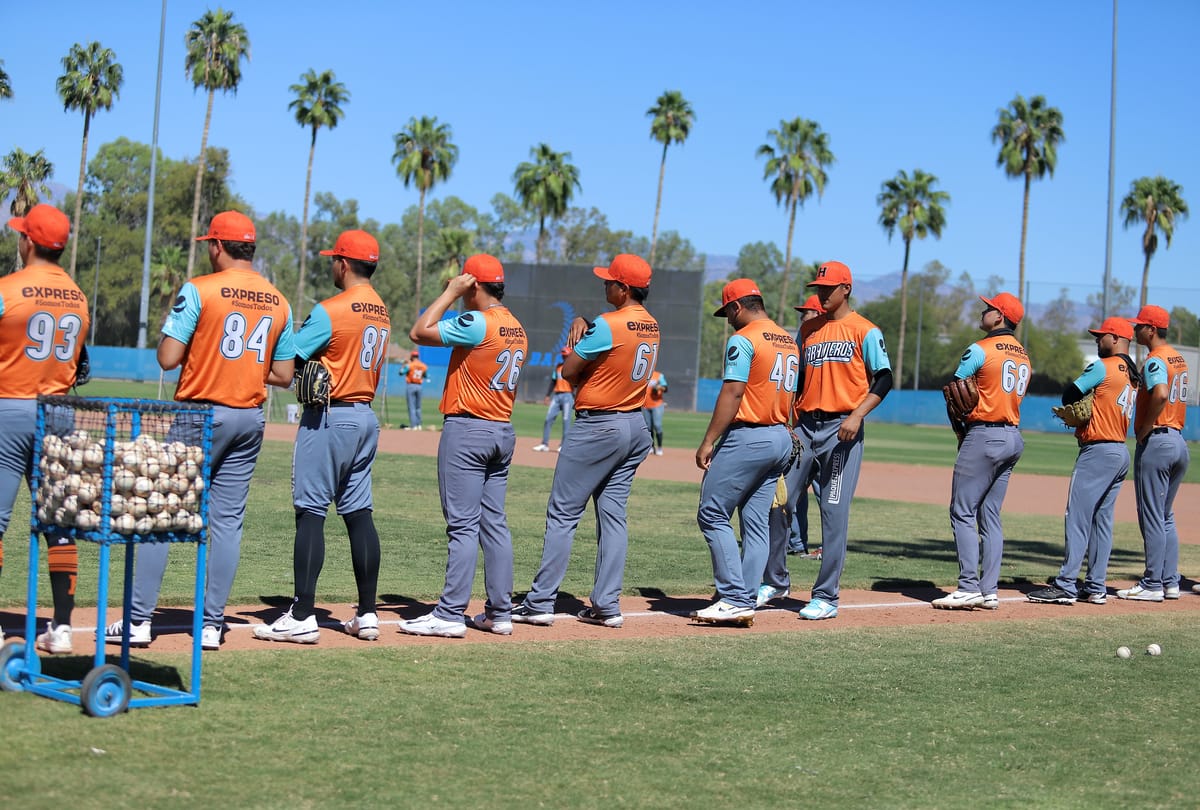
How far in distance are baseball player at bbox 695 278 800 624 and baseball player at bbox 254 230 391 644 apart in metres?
2.23

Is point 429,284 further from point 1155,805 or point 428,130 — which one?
point 1155,805

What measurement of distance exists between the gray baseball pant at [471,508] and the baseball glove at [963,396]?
142 inches

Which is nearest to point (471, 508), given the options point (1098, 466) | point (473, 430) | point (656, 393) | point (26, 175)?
point (473, 430)

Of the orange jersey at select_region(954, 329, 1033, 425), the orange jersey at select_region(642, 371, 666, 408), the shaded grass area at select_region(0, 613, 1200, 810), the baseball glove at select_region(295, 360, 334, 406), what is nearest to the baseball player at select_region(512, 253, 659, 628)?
the shaded grass area at select_region(0, 613, 1200, 810)

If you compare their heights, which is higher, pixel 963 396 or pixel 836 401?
Result: pixel 963 396

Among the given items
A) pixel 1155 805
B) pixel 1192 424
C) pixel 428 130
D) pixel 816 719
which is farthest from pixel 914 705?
pixel 428 130

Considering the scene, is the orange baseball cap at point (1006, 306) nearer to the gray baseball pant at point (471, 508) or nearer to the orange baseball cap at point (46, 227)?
the gray baseball pant at point (471, 508)

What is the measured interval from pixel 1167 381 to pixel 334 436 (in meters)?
6.70

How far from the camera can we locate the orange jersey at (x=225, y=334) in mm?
6547

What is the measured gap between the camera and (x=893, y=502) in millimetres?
18672

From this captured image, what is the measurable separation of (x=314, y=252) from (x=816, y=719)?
10822 cm

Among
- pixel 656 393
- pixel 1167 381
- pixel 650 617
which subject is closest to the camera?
pixel 650 617

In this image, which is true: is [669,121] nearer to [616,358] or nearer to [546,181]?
[546,181]

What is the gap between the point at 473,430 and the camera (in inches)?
301
